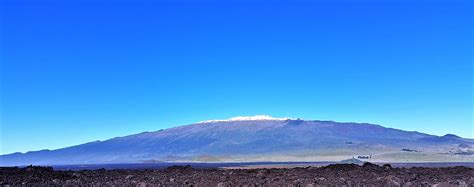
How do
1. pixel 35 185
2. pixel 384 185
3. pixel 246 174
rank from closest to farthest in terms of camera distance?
1. pixel 384 185
2. pixel 35 185
3. pixel 246 174

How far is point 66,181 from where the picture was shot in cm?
4659

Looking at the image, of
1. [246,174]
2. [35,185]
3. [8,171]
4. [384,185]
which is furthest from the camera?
[8,171]

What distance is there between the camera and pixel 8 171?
177 feet

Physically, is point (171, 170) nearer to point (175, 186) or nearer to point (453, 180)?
point (175, 186)

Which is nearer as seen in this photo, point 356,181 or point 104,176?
point 356,181

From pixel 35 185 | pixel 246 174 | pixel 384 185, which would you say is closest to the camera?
pixel 384 185

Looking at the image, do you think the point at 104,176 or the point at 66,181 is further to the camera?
the point at 104,176

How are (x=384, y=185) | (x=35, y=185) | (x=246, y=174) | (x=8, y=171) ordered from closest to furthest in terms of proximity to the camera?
(x=384, y=185), (x=35, y=185), (x=246, y=174), (x=8, y=171)

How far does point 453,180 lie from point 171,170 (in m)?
27.1

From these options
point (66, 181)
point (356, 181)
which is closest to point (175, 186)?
point (66, 181)

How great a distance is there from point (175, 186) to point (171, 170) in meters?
14.4

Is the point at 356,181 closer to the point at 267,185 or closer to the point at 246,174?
the point at 267,185

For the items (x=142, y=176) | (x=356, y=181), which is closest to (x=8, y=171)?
(x=142, y=176)

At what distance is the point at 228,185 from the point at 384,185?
1110 centimetres
